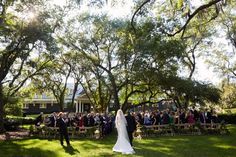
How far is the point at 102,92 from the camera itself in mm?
43219

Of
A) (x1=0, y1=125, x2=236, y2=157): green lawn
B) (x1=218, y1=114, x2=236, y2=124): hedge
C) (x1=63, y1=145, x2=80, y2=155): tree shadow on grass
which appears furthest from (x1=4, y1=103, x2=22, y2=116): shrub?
(x1=63, y1=145, x2=80, y2=155): tree shadow on grass

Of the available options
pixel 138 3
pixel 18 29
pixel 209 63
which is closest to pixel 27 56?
pixel 18 29

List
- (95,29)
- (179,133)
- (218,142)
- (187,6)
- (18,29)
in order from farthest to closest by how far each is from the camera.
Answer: (95,29), (18,29), (179,133), (218,142), (187,6)

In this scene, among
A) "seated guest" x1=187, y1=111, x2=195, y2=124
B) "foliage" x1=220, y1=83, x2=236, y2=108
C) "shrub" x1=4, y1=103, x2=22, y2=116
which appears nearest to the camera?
"seated guest" x1=187, y1=111, x2=195, y2=124

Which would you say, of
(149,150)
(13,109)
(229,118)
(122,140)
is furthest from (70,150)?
(13,109)

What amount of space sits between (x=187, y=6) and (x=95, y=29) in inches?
849

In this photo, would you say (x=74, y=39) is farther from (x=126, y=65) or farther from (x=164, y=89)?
(x=164, y=89)

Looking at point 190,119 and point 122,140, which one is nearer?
point 122,140

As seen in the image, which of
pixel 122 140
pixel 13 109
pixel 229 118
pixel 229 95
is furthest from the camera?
pixel 229 95

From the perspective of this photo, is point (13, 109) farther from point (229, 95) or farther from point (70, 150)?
point (229, 95)

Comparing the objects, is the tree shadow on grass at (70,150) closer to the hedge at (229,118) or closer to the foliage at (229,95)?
the hedge at (229,118)

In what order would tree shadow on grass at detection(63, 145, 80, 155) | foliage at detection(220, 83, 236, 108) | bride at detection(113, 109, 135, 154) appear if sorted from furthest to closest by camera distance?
1. foliage at detection(220, 83, 236, 108)
2. tree shadow on grass at detection(63, 145, 80, 155)
3. bride at detection(113, 109, 135, 154)

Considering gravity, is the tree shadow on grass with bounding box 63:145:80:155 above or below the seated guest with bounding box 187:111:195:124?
below

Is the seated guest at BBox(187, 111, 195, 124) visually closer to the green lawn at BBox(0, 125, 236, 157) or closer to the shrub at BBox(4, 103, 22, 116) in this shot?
the green lawn at BBox(0, 125, 236, 157)
